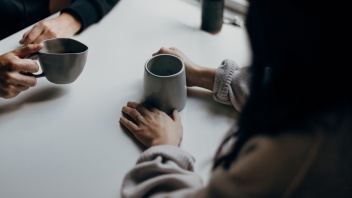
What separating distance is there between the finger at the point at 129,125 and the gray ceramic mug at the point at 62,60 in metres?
0.14

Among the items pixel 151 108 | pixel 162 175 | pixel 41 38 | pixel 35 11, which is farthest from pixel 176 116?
pixel 35 11

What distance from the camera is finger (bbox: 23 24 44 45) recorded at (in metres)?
0.90

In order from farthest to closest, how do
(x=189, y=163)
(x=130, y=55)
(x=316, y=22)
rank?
(x=130, y=55) → (x=189, y=163) → (x=316, y=22)

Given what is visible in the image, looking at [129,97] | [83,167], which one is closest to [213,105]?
[129,97]

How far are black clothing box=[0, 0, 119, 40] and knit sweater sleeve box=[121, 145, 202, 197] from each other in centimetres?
50

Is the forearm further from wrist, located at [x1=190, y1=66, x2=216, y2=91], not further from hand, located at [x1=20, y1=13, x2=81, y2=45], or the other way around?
hand, located at [x1=20, y1=13, x2=81, y2=45]

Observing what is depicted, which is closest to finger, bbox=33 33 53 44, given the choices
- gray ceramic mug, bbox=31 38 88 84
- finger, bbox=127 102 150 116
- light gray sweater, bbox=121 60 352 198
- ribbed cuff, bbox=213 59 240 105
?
gray ceramic mug, bbox=31 38 88 84

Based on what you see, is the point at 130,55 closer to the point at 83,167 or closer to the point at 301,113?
the point at 83,167

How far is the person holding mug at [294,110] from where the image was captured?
1.28 feet

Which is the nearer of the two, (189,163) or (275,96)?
(275,96)

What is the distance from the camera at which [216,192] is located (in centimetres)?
45

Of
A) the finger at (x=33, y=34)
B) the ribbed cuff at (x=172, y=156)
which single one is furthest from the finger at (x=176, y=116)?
the finger at (x=33, y=34)

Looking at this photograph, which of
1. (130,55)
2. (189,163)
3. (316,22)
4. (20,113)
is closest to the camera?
(316,22)

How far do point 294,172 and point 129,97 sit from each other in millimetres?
430
